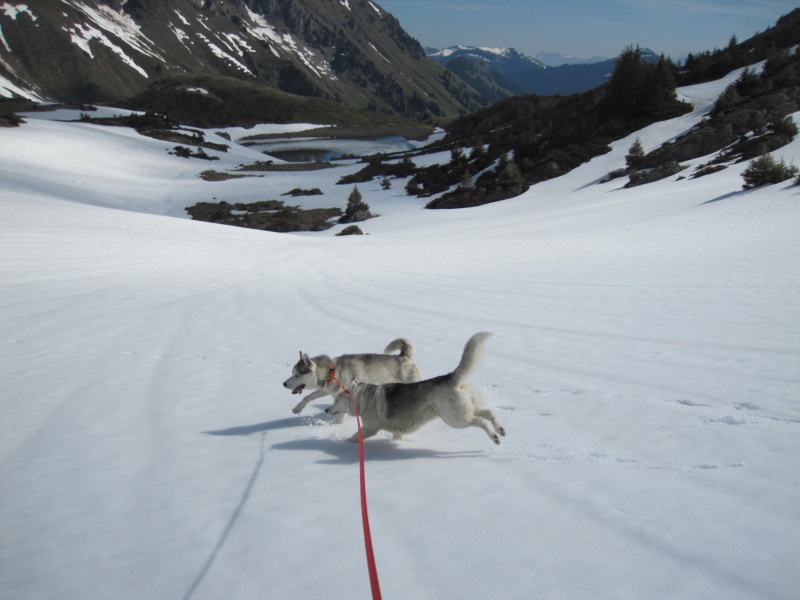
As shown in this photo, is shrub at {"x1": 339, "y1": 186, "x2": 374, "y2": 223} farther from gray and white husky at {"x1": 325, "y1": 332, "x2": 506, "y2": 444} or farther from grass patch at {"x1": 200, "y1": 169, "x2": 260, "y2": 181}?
gray and white husky at {"x1": 325, "y1": 332, "x2": 506, "y2": 444}

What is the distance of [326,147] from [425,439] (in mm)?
88987

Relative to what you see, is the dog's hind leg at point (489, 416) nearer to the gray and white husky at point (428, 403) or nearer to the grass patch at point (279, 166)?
the gray and white husky at point (428, 403)

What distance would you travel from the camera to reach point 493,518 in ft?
11.1

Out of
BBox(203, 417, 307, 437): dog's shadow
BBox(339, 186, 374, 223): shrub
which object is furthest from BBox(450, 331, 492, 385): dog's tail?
BBox(339, 186, 374, 223): shrub

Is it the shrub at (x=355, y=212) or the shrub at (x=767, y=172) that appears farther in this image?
the shrub at (x=355, y=212)

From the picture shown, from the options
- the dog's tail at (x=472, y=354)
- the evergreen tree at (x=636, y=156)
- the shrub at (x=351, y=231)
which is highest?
the evergreen tree at (x=636, y=156)

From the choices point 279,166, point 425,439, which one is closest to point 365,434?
point 425,439

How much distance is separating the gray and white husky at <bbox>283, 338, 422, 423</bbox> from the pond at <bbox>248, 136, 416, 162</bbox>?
248 feet

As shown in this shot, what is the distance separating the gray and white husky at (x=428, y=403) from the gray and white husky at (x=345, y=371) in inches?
30.7

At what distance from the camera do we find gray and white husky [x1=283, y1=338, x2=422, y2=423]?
18.9 feet

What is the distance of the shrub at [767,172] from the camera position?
20.6 m

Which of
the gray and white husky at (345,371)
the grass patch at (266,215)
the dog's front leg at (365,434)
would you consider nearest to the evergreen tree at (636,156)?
the grass patch at (266,215)

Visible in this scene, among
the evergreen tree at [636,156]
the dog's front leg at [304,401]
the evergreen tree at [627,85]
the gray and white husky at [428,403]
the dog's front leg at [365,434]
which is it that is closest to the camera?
the gray and white husky at [428,403]

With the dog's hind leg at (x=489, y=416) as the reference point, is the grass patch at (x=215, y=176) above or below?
above
